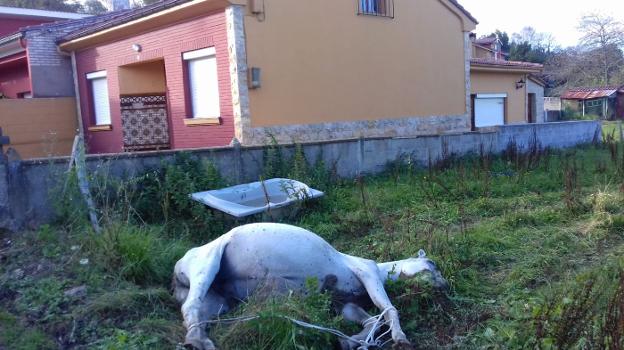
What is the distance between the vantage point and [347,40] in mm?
14219

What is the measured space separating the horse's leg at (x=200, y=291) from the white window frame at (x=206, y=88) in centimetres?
837

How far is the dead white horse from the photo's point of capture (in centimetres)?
419

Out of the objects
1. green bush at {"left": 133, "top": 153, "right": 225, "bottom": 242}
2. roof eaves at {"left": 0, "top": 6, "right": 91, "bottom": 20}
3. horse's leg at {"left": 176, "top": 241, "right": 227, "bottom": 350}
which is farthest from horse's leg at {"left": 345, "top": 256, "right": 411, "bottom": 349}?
roof eaves at {"left": 0, "top": 6, "right": 91, "bottom": 20}

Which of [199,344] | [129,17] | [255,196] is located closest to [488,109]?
[129,17]

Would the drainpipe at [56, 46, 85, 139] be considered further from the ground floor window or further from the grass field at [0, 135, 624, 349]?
the ground floor window

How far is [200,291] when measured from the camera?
13.4 feet

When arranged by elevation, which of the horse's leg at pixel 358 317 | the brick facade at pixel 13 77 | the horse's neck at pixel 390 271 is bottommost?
the horse's leg at pixel 358 317

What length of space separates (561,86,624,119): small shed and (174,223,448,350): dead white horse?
36624 millimetres

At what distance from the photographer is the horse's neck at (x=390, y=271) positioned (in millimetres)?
4617

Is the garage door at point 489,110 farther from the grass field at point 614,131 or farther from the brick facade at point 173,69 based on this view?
the brick facade at point 173,69

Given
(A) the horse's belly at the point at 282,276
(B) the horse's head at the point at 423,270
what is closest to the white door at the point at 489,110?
(B) the horse's head at the point at 423,270

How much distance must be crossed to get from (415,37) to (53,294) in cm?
1342

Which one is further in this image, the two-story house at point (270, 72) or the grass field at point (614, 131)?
the grass field at point (614, 131)

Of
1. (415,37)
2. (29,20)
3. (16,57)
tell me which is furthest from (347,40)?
(29,20)
